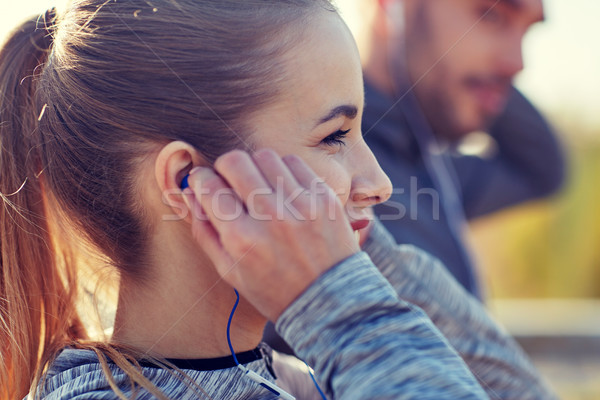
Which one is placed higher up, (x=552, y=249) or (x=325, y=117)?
(x=552, y=249)

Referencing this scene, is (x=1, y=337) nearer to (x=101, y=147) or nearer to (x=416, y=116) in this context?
(x=101, y=147)

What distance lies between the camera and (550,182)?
3561mm

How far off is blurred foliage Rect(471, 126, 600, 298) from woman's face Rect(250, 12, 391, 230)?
229 inches

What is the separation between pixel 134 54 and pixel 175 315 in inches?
21.0

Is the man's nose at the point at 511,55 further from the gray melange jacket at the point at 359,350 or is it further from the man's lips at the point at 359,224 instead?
the gray melange jacket at the point at 359,350

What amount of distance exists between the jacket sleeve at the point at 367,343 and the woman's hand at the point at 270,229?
0.11 feet

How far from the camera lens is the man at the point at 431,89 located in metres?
2.30

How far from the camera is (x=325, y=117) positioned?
1188mm

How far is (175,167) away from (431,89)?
1.80 metres

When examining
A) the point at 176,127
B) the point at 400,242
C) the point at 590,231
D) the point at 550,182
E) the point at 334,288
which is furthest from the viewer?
the point at 590,231

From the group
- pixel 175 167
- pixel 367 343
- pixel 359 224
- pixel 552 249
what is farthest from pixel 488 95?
pixel 552 249

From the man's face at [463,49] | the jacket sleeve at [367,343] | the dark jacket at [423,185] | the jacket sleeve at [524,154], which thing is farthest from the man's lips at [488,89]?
the jacket sleeve at [367,343]

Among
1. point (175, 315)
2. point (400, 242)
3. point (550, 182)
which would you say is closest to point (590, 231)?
point (550, 182)

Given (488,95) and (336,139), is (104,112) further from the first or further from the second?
(488,95)
